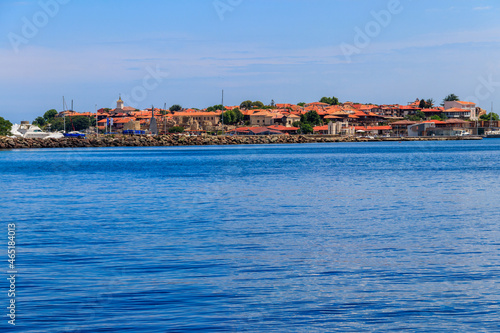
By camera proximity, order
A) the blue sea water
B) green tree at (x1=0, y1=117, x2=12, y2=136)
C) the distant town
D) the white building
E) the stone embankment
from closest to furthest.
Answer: the blue sea water, the stone embankment, green tree at (x1=0, y1=117, x2=12, y2=136), the distant town, the white building

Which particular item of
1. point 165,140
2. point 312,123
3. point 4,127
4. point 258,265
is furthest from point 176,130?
point 258,265

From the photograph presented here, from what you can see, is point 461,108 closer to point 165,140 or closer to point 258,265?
point 165,140

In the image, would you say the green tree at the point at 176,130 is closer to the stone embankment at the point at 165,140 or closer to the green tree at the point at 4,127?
the stone embankment at the point at 165,140

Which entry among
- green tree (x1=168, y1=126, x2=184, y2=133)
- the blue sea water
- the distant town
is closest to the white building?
the distant town

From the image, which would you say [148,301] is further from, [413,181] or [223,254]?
[413,181]

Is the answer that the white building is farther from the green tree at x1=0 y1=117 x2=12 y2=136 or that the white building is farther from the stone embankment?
→ the green tree at x1=0 y1=117 x2=12 y2=136

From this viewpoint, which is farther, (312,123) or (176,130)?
(312,123)

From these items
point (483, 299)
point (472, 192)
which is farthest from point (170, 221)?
point (472, 192)

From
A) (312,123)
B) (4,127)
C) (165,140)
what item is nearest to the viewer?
(4,127)

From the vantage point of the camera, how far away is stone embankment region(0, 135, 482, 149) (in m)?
106

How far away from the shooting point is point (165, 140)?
393 feet

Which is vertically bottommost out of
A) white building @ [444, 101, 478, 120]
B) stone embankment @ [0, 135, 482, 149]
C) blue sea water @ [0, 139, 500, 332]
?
blue sea water @ [0, 139, 500, 332]

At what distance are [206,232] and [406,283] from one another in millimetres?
6301

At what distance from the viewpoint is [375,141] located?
145 meters
